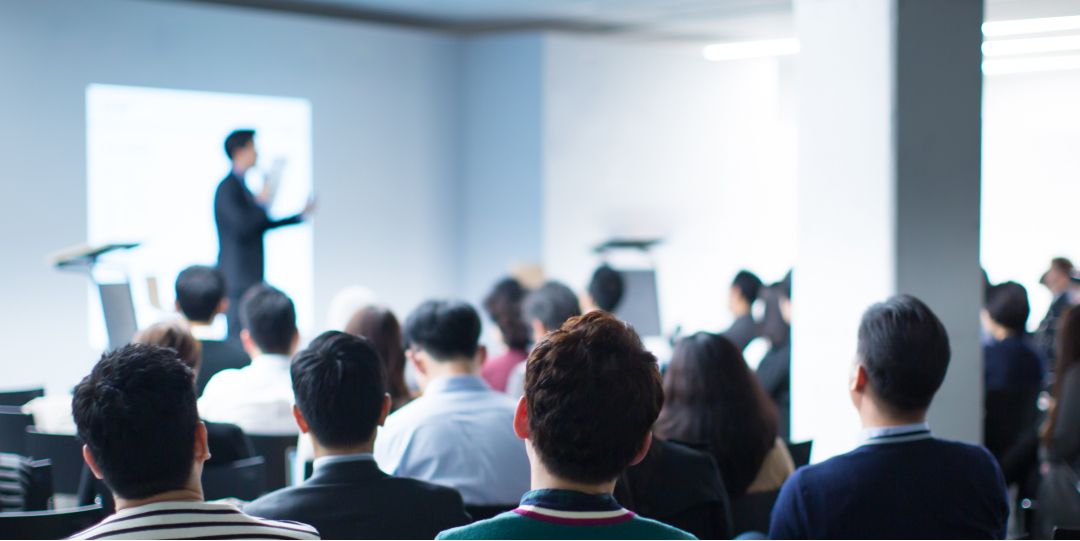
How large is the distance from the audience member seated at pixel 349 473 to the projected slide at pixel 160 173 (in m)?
4.23

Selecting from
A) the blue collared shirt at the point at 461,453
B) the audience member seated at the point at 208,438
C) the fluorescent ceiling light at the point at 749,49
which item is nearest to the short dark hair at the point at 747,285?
the blue collared shirt at the point at 461,453

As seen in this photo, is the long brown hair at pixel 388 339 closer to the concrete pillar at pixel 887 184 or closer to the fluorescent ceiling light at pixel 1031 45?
the concrete pillar at pixel 887 184

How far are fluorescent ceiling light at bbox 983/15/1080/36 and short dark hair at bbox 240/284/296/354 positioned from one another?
6188mm

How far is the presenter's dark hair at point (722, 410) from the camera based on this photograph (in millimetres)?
2520

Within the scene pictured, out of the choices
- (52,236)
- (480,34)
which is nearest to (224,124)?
(52,236)

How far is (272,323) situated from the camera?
338 cm

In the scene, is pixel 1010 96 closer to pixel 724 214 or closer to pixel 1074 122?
pixel 1074 122

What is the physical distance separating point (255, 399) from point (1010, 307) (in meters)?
3.50

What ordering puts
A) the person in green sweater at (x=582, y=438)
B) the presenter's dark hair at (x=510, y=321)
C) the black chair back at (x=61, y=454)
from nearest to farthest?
the person in green sweater at (x=582, y=438) → the black chair back at (x=61, y=454) → the presenter's dark hair at (x=510, y=321)

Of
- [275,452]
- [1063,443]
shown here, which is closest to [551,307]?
[275,452]

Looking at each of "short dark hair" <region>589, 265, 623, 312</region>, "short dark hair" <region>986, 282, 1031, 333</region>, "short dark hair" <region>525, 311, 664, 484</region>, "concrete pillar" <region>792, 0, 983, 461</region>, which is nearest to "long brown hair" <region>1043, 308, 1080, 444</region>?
"concrete pillar" <region>792, 0, 983, 461</region>

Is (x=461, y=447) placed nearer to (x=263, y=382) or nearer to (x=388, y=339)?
(x=388, y=339)

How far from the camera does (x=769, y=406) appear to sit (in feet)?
8.58

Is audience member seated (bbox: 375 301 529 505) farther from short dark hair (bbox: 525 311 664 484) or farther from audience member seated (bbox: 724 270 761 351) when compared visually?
audience member seated (bbox: 724 270 761 351)
